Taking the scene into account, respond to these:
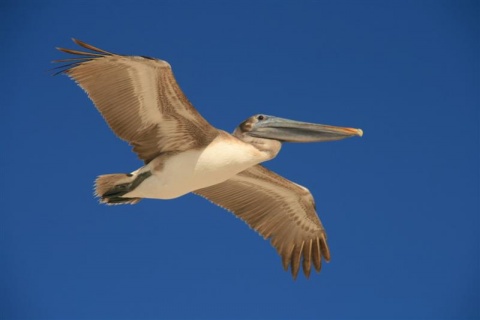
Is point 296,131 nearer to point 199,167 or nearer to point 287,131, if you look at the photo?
point 287,131

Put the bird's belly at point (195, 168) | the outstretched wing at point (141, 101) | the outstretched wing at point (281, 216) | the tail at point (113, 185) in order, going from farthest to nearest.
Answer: the outstretched wing at point (281, 216), the tail at point (113, 185), the bird's belly at point (195, 168), the outstretched wing at point (141, 101)

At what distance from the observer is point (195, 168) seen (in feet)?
31.8

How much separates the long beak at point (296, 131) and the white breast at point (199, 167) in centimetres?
34

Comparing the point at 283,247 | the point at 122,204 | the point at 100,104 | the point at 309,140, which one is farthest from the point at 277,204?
the point at 100,104

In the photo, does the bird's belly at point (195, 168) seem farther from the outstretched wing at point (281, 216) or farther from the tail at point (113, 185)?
the outstretched wing at point (281, 216)

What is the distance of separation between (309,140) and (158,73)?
2262 millimetres

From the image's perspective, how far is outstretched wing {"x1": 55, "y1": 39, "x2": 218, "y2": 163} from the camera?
30.1 ft

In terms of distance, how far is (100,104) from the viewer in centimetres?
961

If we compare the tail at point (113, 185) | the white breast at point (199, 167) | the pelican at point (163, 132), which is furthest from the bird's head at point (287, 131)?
the tail at point (113, 185)

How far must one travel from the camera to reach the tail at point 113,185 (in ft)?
32.2

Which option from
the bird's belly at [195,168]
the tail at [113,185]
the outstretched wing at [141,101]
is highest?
the outstretched wing at [141,101]

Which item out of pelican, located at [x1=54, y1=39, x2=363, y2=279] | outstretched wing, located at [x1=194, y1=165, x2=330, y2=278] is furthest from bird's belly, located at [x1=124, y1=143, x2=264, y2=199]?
outstretched wing, located at [x1=194, y1=165, x2=330, y2=278]

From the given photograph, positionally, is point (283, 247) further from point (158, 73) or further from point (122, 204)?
point (158, 73)

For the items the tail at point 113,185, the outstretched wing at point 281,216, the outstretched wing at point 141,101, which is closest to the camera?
the outstretched wing at point 141,101
